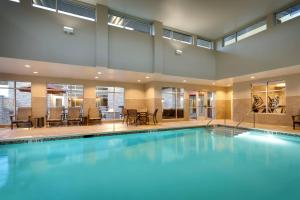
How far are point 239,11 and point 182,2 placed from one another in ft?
8.74

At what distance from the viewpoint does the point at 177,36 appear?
984cm

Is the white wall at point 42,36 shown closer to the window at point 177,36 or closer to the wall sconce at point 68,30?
the wall sconce at point 68,30

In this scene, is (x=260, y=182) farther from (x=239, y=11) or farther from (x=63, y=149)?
(x=239, y=11)

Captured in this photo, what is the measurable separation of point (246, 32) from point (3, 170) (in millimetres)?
10899

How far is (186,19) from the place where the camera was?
814 centimetres

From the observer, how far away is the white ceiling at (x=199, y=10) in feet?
22.5

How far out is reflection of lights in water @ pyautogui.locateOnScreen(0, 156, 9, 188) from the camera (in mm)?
3111

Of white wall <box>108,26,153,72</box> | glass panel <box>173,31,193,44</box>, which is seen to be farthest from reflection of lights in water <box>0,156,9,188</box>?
glass panel <box>173,31,193,44</box>

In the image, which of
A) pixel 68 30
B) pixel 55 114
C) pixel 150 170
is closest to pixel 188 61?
pixel 68 30

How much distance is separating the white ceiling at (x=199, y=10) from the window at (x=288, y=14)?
446 millimetres

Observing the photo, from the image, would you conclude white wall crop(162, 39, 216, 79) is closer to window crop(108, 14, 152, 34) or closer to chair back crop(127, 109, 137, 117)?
window crop(108, 14, 152, 34)

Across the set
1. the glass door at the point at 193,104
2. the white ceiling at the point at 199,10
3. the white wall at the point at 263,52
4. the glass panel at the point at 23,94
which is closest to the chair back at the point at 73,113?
the glass panel at the point at 23,94

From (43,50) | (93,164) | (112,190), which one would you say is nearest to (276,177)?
(112,190)

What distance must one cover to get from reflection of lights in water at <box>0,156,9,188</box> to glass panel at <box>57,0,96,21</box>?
17.6 ft
